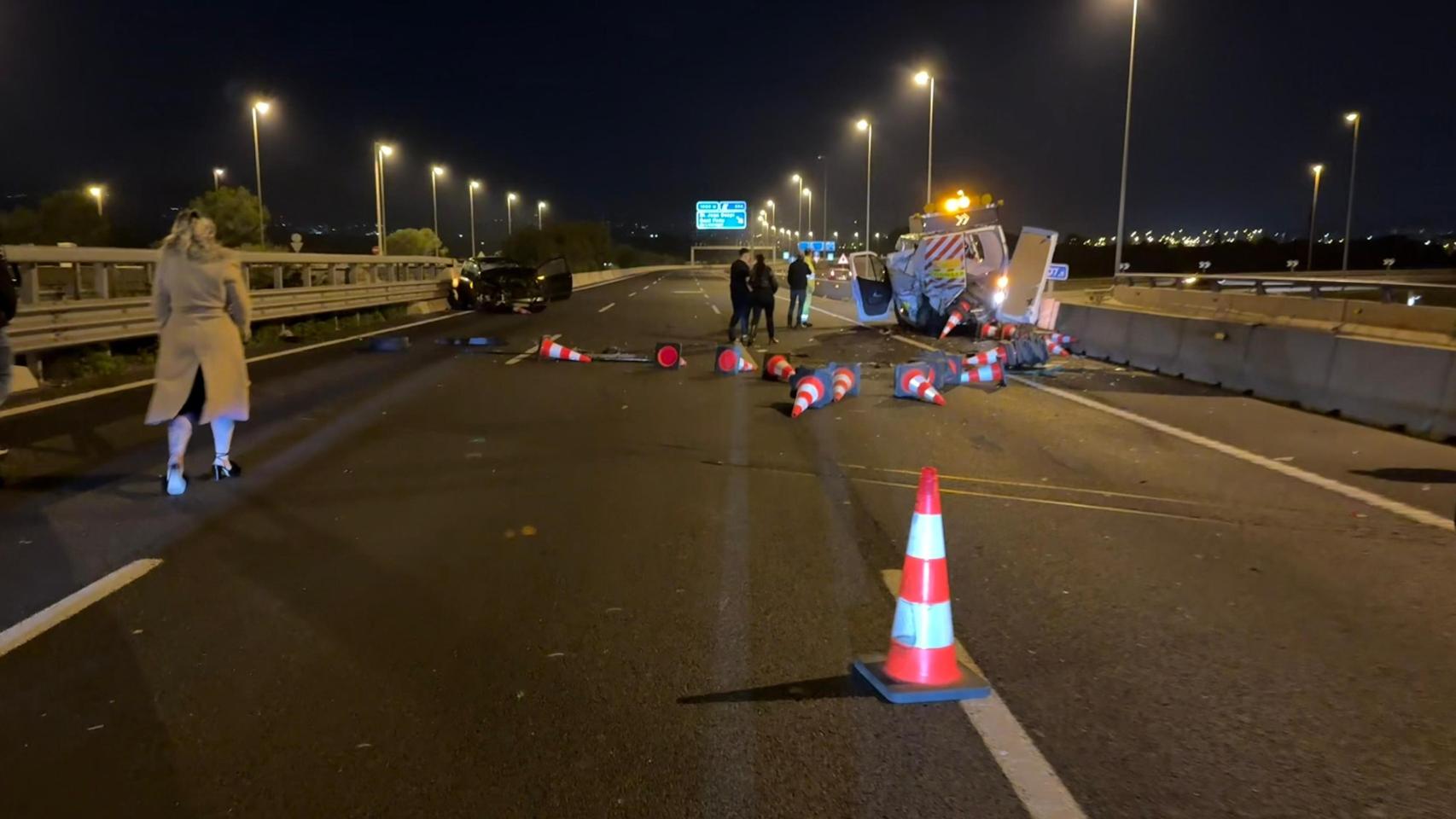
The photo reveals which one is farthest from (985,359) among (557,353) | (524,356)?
(524,356)

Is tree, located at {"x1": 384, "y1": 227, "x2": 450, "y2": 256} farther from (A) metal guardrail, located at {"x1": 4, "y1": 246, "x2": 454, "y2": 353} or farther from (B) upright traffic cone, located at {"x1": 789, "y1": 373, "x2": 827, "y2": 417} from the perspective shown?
(B) upright traffic cone, located at {"x1": 789, "y1": 373, "x2": 827, "y2": 417}

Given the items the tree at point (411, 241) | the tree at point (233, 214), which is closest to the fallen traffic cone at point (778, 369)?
the tree at point (233, 214)

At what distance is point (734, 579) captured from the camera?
6375 millimetres

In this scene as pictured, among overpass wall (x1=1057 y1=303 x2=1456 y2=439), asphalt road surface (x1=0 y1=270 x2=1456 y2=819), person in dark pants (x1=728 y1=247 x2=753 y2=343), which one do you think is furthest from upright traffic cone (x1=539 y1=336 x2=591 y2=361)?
overpass wall (x1=1057 y1=303 x2=1456 y2=439)

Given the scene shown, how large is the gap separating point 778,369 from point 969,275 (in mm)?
7985

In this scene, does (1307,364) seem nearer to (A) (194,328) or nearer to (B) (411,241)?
(A) (194,328)

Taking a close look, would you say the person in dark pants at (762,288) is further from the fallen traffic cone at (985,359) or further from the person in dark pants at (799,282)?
the fallen traffic cone at (985,359)

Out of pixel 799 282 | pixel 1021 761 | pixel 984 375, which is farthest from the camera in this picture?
pixel 799 282

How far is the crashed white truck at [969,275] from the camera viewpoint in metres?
21.3

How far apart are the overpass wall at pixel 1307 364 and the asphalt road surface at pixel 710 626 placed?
0.69 metres

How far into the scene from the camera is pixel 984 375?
50.9 ft

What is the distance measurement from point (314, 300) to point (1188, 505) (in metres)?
22.0

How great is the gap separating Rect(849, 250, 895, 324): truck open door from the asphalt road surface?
1459 centimetres

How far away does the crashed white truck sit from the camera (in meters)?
21.3
